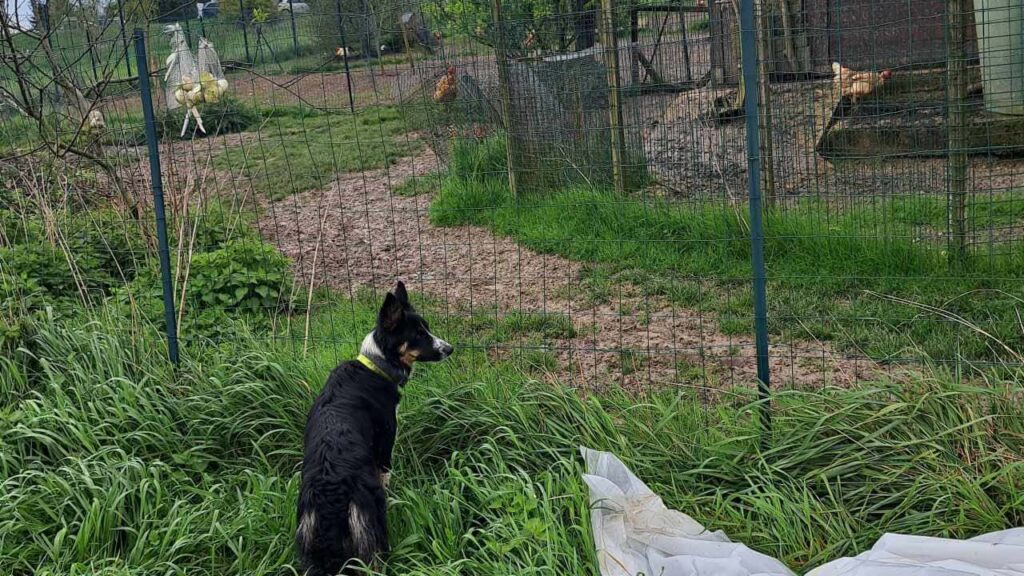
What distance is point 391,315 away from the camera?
4.21 meters

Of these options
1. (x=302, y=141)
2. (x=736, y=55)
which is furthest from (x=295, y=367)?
(x=302, y=141)

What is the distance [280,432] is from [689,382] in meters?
Result: 2.32

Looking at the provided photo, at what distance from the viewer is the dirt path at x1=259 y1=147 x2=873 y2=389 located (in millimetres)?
5254

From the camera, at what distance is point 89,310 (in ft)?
18.6

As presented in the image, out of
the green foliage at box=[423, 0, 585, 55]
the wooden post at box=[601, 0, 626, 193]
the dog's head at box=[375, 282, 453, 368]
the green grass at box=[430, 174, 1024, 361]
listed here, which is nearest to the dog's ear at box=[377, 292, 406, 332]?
the dog's head at box=[375, 282, 453, 368]

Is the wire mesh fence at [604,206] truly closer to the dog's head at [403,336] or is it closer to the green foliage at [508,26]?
the green foliage at [508,26]

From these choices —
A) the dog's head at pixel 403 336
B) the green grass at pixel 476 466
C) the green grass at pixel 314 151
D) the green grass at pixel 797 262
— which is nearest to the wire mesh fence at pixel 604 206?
the green grass at pixel 797 262

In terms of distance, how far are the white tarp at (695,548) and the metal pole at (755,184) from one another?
0.71 m

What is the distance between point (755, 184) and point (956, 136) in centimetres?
277

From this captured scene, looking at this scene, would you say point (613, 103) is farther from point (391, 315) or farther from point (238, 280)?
point (391, 315)

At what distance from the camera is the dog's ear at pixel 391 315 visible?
418 cm

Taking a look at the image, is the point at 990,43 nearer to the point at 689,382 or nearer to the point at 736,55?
the point at 736,55

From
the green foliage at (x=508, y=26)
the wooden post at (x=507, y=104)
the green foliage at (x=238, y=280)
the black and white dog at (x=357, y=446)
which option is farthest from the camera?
the green foliage at (x=508, y=26)

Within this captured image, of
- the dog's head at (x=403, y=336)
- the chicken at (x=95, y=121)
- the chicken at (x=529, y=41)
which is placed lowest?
the dog's head at (x=403, y=336)
